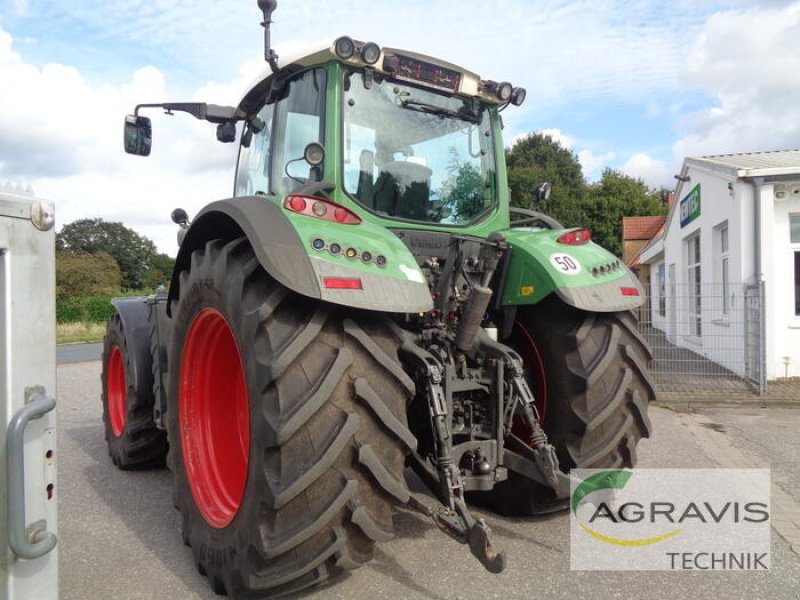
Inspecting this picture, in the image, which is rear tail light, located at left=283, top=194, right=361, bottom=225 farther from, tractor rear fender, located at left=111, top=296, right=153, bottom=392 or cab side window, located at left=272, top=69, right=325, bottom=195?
tractor rear fender, located at left=111, top=296, right=153, bottom=392

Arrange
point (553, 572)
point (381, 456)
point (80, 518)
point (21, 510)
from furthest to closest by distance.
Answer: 1. point (80, 518)
2. point (553, 572)
3. point (381, 456)
4. point (21, 510)

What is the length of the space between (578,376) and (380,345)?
124 centimetres

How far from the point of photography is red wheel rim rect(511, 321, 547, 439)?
3.43 meters

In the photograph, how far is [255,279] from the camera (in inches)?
102

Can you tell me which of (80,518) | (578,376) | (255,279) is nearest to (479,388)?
(578,376)

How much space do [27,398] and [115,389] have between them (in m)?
3.91

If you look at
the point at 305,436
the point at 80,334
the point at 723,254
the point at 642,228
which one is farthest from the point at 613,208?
the point at 305,436

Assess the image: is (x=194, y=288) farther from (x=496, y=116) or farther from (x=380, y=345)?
(x=496, y=116)

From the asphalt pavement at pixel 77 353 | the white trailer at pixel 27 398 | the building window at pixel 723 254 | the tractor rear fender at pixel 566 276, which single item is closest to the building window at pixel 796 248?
the building window at pixel 723 254

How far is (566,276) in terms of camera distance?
3.16 metres

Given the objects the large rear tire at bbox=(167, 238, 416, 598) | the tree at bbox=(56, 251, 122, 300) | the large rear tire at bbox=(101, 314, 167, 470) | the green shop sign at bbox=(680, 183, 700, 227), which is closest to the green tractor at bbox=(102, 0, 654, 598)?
the large rear tire at bbox=(167, 238, 416, 598)

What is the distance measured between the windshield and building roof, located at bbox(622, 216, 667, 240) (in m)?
29.2

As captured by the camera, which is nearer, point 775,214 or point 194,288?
point 194,288

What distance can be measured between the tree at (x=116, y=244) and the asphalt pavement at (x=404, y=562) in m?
60.4
